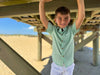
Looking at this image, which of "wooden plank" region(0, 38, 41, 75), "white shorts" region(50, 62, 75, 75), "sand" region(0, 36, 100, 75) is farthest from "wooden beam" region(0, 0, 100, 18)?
"sand" region(0, 36, 100, 75)

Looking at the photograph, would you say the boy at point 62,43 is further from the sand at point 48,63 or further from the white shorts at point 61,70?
the sand at point 48,63

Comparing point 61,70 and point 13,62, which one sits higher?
point 61,70

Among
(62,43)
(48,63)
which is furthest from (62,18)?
(48,63)

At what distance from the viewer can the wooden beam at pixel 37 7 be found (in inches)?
83.0

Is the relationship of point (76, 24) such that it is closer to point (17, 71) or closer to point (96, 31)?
point (17, 71)

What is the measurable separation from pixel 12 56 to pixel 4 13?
132 cm

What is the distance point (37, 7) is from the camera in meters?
2.35

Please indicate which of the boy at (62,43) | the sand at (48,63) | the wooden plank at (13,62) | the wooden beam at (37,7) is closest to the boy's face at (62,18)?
the boy at (62,43)

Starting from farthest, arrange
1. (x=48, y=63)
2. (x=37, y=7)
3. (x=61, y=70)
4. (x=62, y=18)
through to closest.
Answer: (x=48, y=63)
(x=37, y=7)
(x=61, y=70)
(x=62, y=18)

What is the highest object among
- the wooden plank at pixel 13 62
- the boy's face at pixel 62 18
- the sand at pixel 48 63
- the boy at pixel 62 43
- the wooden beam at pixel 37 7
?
the wooden beam at pixel 37 7

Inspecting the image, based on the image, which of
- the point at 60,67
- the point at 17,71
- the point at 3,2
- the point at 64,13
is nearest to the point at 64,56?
the point at 60,67

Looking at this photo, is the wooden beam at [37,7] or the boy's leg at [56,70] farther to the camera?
the wooden beam at [37,7]

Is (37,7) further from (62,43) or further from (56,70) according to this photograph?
(56,70)

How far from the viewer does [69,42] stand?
129cm
